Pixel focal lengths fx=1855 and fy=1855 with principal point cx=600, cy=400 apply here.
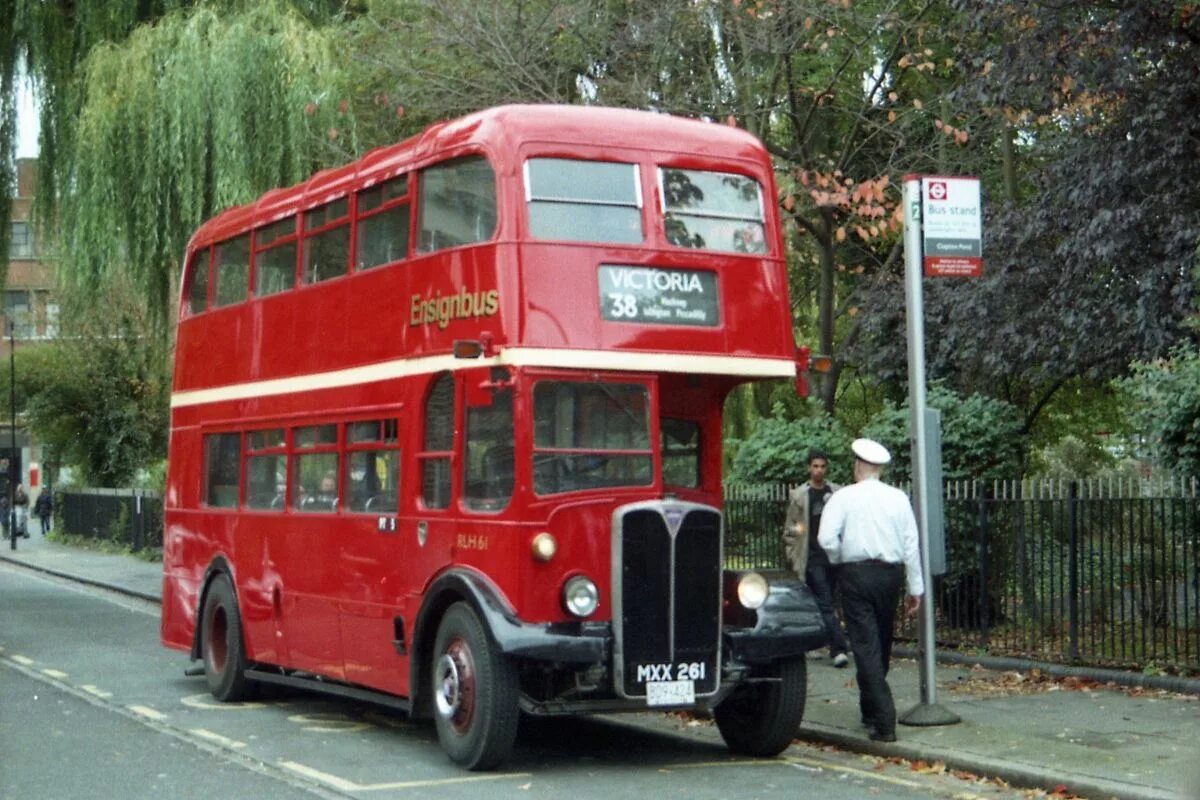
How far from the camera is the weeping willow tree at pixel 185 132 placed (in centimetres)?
2427

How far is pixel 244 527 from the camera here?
51.1 feet

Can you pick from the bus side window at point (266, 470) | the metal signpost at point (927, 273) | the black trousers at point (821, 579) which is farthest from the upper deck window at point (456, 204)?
the black trousers at point (821, 579)

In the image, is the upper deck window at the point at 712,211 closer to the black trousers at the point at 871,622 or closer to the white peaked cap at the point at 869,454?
the white peaked cap at the point at 869,454

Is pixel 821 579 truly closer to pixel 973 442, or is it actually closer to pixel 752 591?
pixel 973 442

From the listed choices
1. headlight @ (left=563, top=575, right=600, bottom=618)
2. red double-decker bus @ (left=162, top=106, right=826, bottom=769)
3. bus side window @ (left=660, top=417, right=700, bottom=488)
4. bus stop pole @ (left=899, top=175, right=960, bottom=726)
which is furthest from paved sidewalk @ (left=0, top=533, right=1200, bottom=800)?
headlight @ (left=563, top=575, right=600, bottom=618)

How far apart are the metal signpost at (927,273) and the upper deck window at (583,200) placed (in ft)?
6.85

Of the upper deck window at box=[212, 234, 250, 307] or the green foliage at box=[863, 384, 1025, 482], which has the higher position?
the upper deck window at box=[212, 234, 250, 307]

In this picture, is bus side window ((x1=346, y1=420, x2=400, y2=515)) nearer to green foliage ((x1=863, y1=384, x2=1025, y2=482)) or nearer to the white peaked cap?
the white peaked cap

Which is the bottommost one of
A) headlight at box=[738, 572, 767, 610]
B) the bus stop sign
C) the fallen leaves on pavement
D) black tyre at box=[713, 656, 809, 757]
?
the fallen leaves on pavement

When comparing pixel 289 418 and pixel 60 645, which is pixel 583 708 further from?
pixel 60 645

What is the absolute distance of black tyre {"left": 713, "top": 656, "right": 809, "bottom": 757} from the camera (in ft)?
38.1

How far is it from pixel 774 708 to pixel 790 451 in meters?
6.76

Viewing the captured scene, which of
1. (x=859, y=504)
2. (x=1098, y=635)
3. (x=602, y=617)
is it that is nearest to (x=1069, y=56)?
(x=1098, y=635)

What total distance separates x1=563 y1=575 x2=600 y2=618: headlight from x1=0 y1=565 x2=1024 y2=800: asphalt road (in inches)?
38.8
